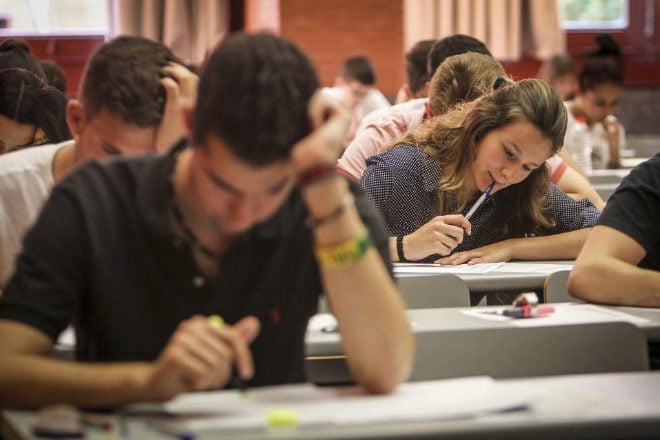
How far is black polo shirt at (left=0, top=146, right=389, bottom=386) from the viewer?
161 centimetres

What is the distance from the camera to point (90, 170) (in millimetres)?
1715

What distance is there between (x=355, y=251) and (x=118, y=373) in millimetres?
382

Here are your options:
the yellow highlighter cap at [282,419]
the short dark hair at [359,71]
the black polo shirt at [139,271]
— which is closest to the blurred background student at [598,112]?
the short dark hair at [359,71]

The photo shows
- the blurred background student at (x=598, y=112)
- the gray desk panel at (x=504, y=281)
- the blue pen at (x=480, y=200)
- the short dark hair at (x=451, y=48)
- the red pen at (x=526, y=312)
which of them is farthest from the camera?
the blurred background student at (x=598, y=112)

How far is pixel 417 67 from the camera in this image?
17.1 ft

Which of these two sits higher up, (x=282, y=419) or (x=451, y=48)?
(x=451, y=48)

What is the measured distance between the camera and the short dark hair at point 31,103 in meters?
3.13

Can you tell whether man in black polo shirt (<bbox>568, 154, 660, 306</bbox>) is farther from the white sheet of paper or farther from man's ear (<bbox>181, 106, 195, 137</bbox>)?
man's ear (<bbox>181, 106, 195, 137</bbox>)

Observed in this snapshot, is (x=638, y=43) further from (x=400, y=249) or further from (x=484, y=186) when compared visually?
(x=400, y=249)

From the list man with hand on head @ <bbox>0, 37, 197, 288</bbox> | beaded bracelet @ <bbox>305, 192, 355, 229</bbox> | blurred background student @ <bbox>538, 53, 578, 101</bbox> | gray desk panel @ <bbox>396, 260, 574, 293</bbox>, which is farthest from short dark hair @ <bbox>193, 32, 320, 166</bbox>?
blurred background student @ <bbox>538, 53, 578, 101</bbox>

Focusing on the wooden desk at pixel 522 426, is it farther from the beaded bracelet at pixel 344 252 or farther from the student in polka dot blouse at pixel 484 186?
the student in polka dot blouse at pixel 484 186

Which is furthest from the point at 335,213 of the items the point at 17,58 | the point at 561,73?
the point at 561,73

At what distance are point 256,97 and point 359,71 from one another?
5991 millimetres

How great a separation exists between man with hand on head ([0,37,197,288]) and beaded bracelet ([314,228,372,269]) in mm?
630
